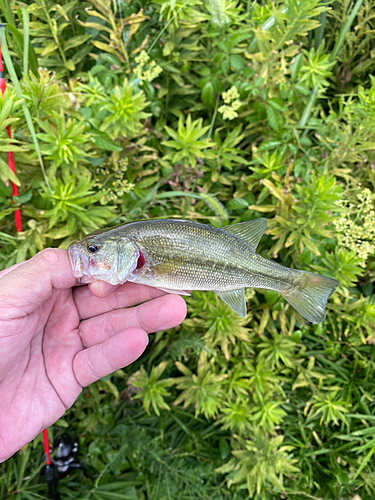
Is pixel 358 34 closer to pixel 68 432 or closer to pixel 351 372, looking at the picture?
pixel 351 372

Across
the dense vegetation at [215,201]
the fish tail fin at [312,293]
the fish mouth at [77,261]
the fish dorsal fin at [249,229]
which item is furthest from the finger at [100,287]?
the fish tail fin at [312,293]

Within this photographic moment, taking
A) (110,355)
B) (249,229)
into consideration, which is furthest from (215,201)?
(110,355)

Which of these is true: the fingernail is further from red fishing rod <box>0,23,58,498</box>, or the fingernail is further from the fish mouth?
red fishing rod <box>0,23,58,498</box>

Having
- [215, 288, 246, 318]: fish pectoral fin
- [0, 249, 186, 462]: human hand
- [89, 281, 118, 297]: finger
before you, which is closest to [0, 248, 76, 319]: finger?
[0, 249, 186, 462]: human hand

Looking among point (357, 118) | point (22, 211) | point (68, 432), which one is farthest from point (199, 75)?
point (68, 432)

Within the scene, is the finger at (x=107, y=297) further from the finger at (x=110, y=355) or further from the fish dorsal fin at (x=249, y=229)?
the fish dorsal fin at (x=249, y=229)
